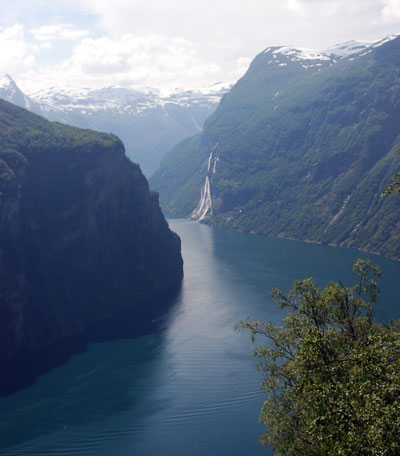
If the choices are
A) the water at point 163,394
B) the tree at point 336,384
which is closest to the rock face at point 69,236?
the water at point 163,394

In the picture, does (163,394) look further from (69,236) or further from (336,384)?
(69,236)

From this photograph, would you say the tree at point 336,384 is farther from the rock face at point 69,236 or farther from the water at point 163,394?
the rock face at point 69,236

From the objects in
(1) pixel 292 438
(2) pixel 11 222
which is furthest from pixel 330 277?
(1) pixel 292 438

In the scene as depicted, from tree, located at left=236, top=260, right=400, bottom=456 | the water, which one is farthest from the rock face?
tree, located at left=236, top=260, right=400, bottom=456

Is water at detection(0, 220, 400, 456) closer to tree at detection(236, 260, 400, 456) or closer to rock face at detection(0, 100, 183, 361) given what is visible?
rock face at detection(0, 100, 183, 361)

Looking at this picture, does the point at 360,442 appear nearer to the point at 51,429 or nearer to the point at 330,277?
the point at 51,429

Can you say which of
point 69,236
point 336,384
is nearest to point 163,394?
point 336,384
